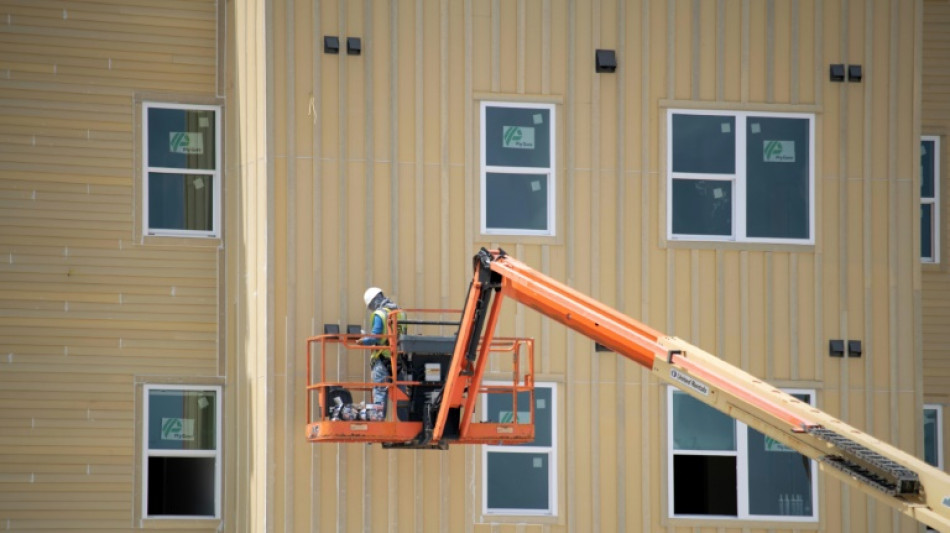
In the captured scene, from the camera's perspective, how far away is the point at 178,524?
907 inches

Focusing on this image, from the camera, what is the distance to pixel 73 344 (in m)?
23.2

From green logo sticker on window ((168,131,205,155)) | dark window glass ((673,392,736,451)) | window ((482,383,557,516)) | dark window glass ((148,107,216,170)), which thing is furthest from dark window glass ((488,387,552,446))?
green logo sticker on window ((168,131,205,155))

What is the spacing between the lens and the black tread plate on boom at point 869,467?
16.6m

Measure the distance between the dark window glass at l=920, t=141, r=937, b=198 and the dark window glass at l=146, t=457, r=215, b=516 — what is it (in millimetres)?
11951

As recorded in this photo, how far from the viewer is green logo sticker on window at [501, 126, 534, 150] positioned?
71.7ft

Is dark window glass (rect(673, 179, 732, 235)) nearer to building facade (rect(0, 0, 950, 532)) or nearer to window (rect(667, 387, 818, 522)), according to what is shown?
building facade (rect(0, 0, 950, 532))

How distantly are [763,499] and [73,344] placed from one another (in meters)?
9.28

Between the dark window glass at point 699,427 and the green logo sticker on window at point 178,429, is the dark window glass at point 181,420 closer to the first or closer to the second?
the green logo sticker on window at point 178,429

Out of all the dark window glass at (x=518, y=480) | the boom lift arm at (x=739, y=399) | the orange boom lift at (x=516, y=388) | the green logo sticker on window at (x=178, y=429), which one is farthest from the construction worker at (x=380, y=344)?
the green logo sticker on window at (x=178, y=429)

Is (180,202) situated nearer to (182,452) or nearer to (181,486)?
(182,452)

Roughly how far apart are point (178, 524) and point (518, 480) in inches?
189

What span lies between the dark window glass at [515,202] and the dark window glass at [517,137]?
0.19 metres

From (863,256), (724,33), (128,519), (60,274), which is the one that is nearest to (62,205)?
(60,274)

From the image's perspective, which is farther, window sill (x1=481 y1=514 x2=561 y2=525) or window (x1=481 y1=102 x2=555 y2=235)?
window (x1=481 y1=102 x2=555 y2=235)
